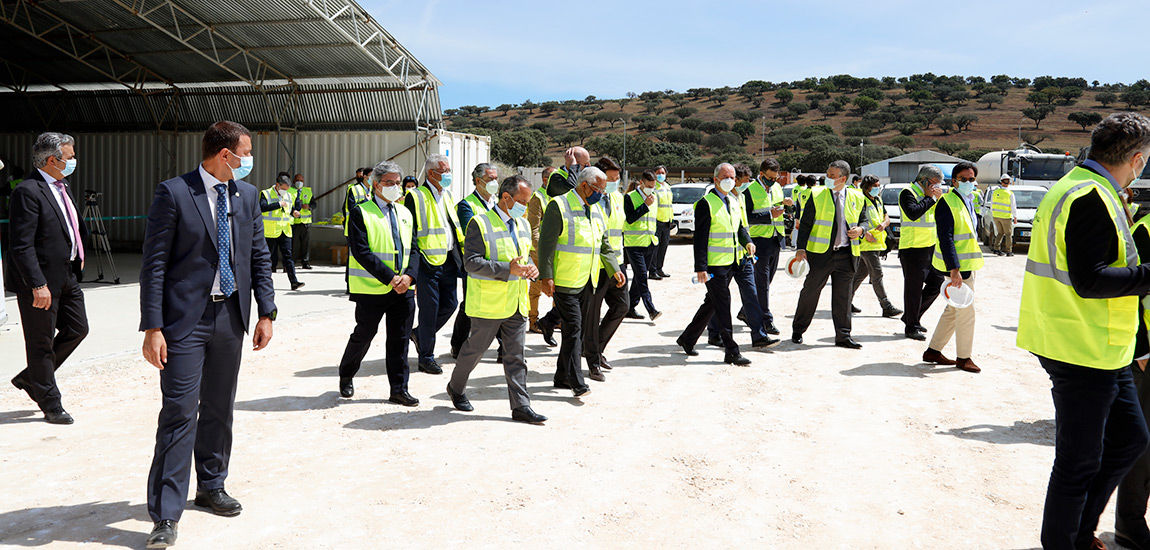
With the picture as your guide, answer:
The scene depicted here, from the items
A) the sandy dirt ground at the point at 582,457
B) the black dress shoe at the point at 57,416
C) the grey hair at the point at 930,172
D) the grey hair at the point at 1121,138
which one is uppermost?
the grey hair at the point at 930,172

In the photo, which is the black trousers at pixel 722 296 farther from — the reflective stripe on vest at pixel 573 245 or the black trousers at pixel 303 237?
the black trousers at pixel 303 237

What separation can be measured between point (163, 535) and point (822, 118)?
90.3 metres

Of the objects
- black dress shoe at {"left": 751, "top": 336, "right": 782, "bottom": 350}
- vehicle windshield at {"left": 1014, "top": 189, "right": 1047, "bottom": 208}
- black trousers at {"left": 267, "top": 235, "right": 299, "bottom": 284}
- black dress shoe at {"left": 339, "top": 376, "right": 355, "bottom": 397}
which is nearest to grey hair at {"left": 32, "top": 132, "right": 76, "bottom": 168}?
black dress shoe at {"left": 339, "top": 376, "right": 355, "bottom": 397}

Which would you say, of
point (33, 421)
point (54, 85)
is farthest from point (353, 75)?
point (33, 421)

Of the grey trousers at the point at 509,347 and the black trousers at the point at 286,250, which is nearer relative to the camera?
the grey trousers at the point at 509,347

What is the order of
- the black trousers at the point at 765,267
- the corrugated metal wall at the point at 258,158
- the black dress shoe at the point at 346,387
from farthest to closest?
1. the corrugated metal wall at the point at 258,158
2. the black trousers at the point at 765,267
3. the black dress shoe at the point at 346,387

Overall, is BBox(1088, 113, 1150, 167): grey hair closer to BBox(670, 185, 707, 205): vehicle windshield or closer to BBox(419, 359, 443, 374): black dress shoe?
BBox(419, 359, 443, 374): black dress shoe

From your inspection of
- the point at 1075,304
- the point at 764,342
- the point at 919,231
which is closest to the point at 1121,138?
the point at 1075,304

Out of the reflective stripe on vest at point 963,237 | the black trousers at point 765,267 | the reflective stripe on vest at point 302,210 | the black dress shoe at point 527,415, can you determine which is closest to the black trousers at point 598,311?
the black dress shoe at point 527,415

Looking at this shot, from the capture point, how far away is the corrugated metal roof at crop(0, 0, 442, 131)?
15.6m

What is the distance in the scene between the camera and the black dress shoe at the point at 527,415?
19.1 ft

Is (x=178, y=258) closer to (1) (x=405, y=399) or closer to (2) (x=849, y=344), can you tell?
(1) (x=405, y=399)

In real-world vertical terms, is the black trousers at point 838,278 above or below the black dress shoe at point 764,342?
above

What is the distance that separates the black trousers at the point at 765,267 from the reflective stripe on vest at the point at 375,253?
179 inches
